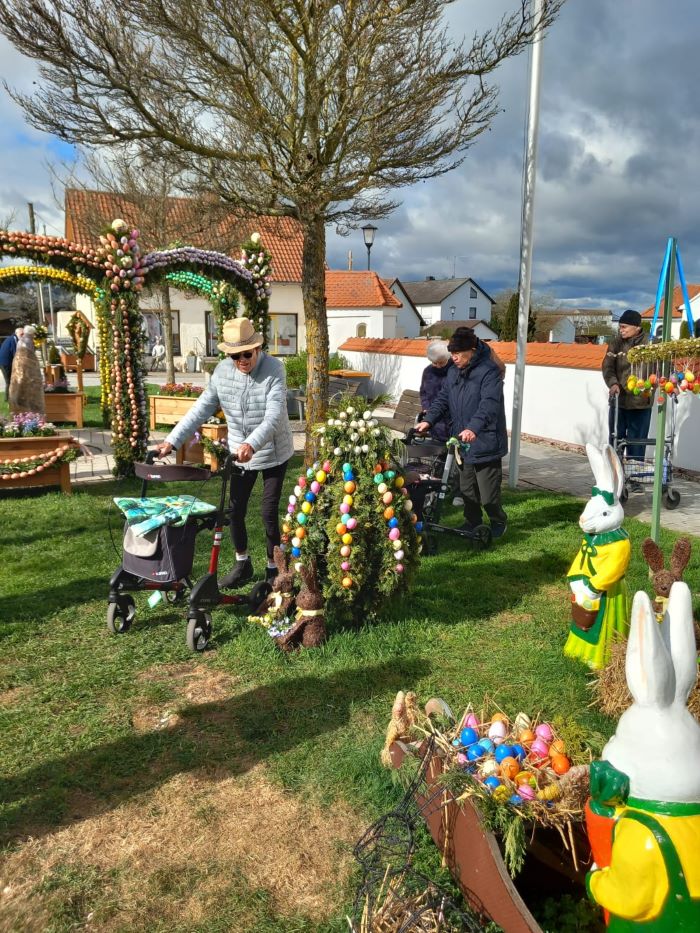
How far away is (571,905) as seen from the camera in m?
2.26

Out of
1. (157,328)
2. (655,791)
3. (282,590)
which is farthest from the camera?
(157,328)

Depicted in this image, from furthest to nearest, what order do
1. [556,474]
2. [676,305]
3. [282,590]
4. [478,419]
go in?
[676,305] < [556,474] < [478,419] < [282,590]

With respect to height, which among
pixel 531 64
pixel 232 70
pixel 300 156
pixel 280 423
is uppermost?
pixel 531 64

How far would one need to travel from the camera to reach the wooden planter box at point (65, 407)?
1380 centimetres

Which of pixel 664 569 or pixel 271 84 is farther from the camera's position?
pixel 271 84

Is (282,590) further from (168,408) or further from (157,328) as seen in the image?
(157,328)

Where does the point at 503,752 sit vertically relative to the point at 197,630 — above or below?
above

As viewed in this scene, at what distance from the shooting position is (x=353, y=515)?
4105mm

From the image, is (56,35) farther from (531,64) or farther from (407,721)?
(407,721)

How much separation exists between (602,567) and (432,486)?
249 centimetres

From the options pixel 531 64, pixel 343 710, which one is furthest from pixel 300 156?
pixel 343 710

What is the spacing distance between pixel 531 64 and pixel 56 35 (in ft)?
16.9

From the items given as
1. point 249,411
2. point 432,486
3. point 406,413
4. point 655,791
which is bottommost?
point 432,486

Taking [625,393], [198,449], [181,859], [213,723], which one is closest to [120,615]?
[213,723]
